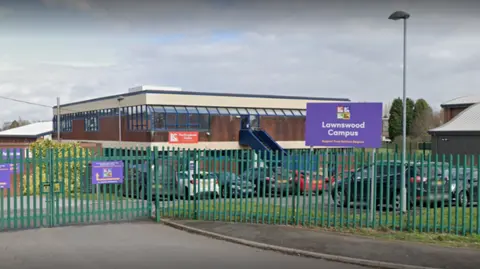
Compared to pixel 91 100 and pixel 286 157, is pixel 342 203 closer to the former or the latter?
pixel 286 157

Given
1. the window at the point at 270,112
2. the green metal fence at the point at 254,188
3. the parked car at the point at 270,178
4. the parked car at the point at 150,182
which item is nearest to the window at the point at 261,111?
the window at the point at 270,112

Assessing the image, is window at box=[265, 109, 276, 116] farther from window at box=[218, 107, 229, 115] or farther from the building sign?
the building sign

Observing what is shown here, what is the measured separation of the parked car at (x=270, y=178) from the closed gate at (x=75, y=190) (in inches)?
92.7

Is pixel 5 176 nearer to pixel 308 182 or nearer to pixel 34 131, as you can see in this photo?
pixel 308 182

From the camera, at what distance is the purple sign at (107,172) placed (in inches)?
391

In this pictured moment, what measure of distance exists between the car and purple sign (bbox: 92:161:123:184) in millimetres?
2260

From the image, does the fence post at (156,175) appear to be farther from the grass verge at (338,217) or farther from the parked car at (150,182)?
the grass verge at (338,217)

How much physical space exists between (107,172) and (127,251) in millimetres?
2778

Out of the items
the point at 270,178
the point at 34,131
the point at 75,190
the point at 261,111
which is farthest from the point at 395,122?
the point at 75,190

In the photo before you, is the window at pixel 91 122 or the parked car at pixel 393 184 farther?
the window at pixel 91 122

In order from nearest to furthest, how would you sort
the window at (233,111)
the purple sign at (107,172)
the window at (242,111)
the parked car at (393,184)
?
1. the parked car at (393,184)
2. the purple sign at (107,172)
3. the window at (233,111)
4. the window at (242,111)

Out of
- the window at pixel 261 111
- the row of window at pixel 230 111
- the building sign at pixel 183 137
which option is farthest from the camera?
the window at pixel 261 111

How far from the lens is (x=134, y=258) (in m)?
7.29

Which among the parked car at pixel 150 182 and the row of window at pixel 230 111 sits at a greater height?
the row of window at pixel 230 111
